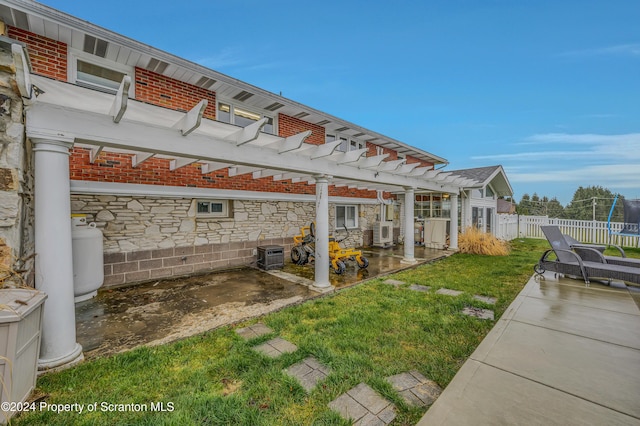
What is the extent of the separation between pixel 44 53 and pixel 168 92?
6.67 ft

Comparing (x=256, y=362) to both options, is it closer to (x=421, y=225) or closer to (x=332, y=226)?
(x=332, y=226)

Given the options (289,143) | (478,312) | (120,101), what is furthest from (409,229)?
(120,101)

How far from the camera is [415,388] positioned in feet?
8.13

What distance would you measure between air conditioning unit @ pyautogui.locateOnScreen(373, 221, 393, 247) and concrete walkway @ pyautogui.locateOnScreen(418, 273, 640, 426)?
7.74 meters

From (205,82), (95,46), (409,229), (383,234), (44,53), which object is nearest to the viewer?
(44,53)

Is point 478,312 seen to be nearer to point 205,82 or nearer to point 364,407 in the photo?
point 364,407

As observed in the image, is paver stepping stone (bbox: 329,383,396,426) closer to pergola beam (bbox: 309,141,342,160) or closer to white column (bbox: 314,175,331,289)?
white column (bbox: 314,175,331,289)

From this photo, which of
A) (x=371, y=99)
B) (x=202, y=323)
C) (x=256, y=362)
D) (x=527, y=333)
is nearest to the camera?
(x=256, y=362)

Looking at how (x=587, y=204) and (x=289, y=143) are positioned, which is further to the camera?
(x=587, y=204)

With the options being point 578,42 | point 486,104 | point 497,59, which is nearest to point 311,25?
point 497,59

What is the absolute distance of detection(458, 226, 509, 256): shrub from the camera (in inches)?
391

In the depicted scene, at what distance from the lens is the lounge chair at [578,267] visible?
5.07m

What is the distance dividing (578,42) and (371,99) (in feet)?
89.3

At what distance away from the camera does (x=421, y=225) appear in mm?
12648
